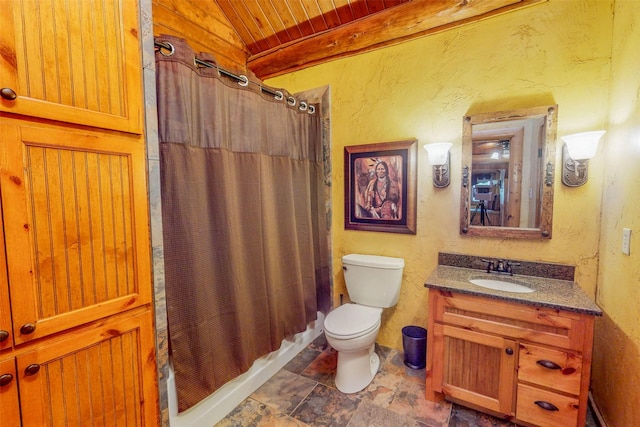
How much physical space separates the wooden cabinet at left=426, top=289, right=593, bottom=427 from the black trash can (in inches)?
12.8

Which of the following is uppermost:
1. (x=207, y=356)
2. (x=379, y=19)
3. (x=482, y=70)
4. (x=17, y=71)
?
(x=379, y=19)

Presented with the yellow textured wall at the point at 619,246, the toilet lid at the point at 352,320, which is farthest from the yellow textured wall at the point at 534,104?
the toilet lid at the point at 352,320

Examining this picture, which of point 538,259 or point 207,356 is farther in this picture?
point 538,259

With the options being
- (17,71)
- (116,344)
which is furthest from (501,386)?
(17,71)

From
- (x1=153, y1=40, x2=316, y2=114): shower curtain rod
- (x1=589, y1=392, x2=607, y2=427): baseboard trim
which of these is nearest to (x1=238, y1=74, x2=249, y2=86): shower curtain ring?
(x1=153, y1=40, x2=316, y2=114): shower curtain rod

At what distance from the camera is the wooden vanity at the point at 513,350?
1.34m

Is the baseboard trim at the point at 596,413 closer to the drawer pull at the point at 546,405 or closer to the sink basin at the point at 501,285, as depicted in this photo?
the drawer pull at the point at 546,405

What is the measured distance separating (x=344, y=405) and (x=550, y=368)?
1121 mm

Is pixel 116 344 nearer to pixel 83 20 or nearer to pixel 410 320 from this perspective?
pixel 83 20

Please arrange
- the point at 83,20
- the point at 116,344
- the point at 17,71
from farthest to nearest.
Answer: the point at 116,344
the point at 83,20
the point at 17,71

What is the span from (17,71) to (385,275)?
6.62 ft

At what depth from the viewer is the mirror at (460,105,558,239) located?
5.49ft

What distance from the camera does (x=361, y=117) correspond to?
224 centimetres

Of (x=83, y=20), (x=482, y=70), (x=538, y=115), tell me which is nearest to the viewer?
(x=83, y=20)
